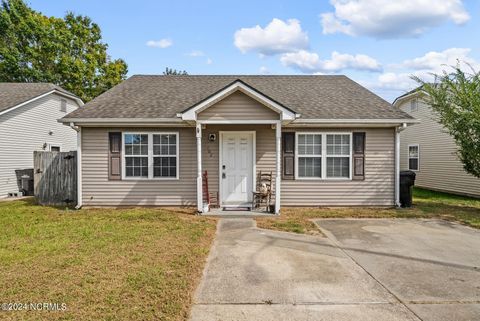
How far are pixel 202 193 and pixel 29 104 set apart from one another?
35.7ft

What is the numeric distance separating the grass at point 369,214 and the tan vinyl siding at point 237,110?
113 inches

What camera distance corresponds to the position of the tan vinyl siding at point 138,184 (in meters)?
9.62

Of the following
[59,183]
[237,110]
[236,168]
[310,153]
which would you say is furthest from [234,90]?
[59,183]

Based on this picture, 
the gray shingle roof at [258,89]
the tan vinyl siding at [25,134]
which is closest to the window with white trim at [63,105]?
the tan vinyl siding at [25,134]

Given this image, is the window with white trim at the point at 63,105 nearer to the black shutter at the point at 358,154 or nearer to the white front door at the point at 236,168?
the white front door at the point at 236,168

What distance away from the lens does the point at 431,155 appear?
15000mm

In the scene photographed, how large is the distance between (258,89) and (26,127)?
1108cm

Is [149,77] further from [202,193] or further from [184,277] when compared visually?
[184,277]

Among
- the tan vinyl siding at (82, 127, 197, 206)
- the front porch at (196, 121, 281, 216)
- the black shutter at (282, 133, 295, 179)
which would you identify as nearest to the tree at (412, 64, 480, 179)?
the black shutter at (282, 133, 295, 179)

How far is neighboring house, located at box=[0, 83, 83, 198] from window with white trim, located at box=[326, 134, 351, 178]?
41.7ft

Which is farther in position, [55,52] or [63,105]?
[55,52]

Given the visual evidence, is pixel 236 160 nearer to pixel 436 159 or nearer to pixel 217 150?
pixel 217 150

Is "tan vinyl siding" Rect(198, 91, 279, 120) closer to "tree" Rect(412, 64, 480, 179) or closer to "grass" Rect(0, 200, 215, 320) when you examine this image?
"grass" Rect(0, 200, 215, 320)

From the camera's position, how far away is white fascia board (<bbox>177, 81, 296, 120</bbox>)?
27.1 ft
